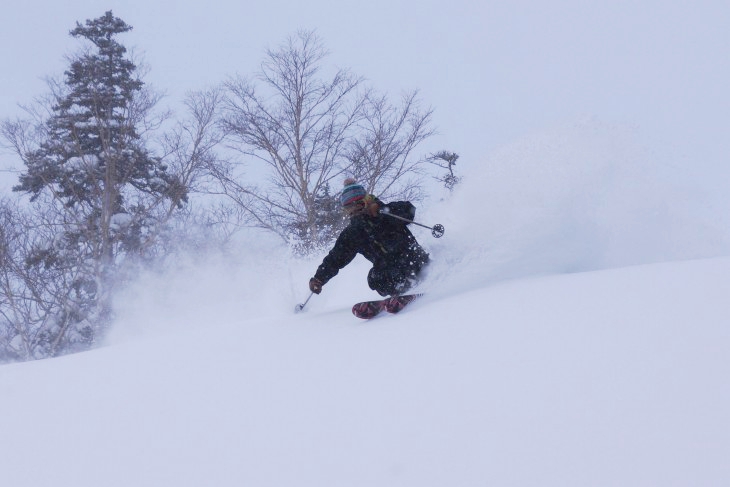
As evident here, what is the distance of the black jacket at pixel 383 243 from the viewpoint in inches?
242

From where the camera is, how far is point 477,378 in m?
3.02

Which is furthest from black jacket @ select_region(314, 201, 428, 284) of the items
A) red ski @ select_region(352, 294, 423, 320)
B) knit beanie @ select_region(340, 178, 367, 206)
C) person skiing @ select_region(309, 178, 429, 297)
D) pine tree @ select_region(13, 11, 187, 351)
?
pine tree @ select_region(13, 11, 187, 351)

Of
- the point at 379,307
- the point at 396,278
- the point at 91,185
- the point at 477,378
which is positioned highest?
the point at 91,185

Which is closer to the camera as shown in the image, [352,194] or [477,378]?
[477,378]

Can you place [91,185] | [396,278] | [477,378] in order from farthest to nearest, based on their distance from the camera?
1. [91,185]
2. [396,278]
3. [477,378]

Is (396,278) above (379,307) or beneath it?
above

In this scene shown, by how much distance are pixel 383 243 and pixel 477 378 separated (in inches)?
127

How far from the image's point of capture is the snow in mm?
2309

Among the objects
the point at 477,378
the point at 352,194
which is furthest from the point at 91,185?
the point at 477,378

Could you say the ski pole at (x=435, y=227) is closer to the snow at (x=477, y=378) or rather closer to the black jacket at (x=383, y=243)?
the black jacket at (x=383, y=243)

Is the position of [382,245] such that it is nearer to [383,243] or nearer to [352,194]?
[383,243]

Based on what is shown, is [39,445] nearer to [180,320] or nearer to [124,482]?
[124,482]

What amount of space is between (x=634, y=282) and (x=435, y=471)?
2.25 metres

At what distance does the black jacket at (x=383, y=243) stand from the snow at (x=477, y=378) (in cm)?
36
